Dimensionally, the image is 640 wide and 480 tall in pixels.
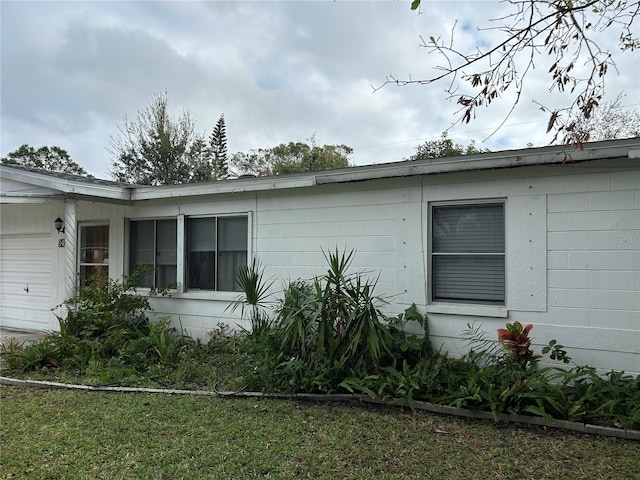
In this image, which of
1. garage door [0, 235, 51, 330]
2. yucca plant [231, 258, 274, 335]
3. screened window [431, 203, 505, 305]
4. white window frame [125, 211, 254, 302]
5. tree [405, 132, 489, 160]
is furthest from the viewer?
tree [405, 132, 489, 160]

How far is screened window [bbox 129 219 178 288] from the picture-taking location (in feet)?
27.3

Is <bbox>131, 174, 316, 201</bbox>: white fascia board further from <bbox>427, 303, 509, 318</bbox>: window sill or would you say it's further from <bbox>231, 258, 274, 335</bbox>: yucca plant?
<bbox>427, 303, 509, 318</bbox>: window sill

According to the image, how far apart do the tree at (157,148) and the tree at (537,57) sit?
2390 cm

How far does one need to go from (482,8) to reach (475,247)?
2.75 meters

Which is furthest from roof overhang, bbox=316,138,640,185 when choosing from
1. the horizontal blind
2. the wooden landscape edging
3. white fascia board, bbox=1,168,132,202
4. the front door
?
the front door

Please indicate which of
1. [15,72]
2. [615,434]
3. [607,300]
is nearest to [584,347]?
[607,300]

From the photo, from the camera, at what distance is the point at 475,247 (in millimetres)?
5699

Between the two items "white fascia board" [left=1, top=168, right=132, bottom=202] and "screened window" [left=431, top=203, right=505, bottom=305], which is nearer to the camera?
"screened window" [left=431, top=203, right=505, bottom=305]

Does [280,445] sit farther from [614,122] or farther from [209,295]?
[614,122]

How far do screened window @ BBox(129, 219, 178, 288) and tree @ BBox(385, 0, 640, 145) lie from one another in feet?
19.5

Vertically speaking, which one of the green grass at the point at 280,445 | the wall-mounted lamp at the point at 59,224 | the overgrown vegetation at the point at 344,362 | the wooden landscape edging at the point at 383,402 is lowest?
the green grass at the point at 280,445

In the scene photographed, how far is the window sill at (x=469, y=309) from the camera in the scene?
214 inches

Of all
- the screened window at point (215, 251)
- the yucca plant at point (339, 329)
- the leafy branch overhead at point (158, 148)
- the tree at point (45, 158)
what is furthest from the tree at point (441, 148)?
the tree at point (45, 158)

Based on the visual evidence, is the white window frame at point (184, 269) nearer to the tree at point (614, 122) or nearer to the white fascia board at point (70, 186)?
the white fascia board at point (70, 186)
